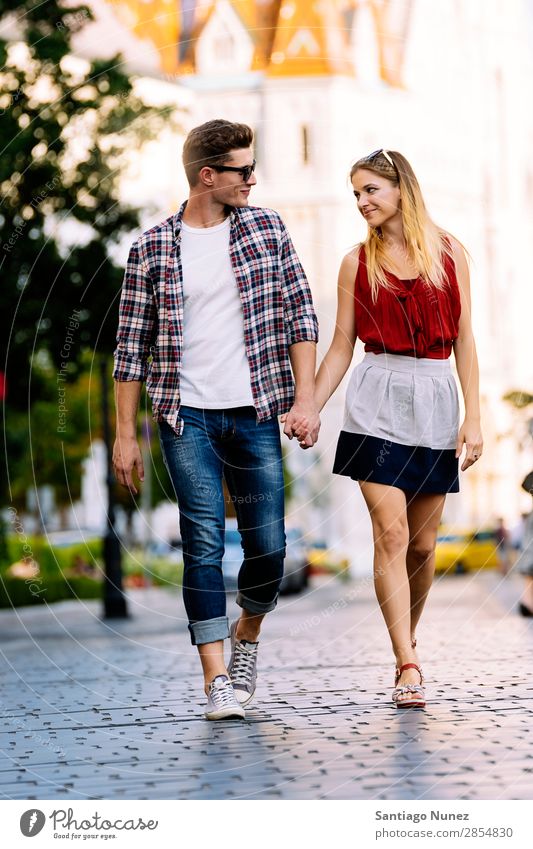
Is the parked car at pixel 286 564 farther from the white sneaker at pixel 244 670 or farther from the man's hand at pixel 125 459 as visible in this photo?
the man's hand at pixel 125 459

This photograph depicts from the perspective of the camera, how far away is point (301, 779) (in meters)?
4.70

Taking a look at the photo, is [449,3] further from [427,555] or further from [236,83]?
[427,555]

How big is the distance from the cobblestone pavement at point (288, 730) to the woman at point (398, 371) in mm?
598

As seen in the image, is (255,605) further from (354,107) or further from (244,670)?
(354,107)

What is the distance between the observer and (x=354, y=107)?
13219 millimetres

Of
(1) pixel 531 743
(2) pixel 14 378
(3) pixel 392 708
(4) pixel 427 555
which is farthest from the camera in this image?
(2) pixel 14 378

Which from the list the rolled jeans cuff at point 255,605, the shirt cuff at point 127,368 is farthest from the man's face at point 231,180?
the rolled jeans cuff at point 255,605

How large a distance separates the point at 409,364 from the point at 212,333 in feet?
2.70

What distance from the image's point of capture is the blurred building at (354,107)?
518 inches

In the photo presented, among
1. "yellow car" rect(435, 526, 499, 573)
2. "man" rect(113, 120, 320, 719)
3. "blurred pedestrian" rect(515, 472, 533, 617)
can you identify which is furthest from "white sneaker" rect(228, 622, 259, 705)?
"yellow car" rect(435, 526, 499, 573)

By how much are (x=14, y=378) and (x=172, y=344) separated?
1386 centimetres

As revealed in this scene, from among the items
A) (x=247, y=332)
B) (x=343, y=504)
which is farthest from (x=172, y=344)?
(x=343, y=504)

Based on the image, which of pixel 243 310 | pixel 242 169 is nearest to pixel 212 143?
pixel 242 169

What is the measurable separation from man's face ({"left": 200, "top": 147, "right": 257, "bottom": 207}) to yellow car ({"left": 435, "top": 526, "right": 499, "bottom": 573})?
107ft
